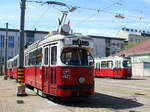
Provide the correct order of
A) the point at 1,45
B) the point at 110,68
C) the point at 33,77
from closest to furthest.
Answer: the point at 33,77 < the point at 110,68 < the point at 1,45

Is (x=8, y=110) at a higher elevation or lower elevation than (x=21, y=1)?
lower

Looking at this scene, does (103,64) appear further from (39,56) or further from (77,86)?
(77,86)

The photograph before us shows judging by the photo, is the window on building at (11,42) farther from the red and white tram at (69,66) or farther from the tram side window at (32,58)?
the red and white tram at (69,66)

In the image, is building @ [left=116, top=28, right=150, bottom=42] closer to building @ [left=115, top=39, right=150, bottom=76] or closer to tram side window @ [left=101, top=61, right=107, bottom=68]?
building @ [left=115, top=39, right=150, bottom=76]

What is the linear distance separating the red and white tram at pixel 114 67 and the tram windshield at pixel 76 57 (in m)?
25.3

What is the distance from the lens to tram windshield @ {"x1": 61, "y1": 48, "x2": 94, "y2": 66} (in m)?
13.0

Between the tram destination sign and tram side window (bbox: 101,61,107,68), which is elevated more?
the tram destination sign

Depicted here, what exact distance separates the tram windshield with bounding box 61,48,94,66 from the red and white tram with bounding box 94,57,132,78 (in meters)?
25.3

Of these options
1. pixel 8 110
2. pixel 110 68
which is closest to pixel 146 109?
pixel 8 110

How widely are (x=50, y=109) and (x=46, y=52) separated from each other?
12.2 feet

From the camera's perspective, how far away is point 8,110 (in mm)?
11461

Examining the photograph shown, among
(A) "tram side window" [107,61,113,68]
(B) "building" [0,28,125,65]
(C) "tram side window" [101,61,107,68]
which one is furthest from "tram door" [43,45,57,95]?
(B) "building" [0,28,125,65]

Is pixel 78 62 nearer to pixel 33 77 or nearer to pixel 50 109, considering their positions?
pixel 50 109

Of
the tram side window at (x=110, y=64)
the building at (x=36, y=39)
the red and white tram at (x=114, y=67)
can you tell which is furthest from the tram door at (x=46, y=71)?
the building at (x=36, y=39)
